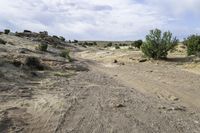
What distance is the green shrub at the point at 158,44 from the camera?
1462 inches

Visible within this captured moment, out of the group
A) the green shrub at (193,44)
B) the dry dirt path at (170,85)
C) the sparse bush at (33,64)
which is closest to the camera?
the dry dirt path at (170,85)

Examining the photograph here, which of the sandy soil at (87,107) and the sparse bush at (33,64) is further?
the sparse bush at (33,64)

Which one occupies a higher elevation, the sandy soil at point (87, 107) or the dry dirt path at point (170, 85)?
the sandy soil at point (87, 107)

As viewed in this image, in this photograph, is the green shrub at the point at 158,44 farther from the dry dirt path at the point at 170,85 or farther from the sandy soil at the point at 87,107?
the sandy soil at the point at 87,107

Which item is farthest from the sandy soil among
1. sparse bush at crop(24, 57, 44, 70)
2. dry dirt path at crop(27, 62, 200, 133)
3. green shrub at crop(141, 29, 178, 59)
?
green shrub at crop(141, 29, 178, 59)

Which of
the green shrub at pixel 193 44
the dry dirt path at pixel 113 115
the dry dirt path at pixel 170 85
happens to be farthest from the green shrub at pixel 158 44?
the dry dirt path at pixel 113 115

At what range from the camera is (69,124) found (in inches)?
428

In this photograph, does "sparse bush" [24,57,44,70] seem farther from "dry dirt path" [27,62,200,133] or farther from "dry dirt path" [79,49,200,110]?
"dry dirt path" [27,62,200,133]

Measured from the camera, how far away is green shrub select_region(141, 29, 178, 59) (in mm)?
37125

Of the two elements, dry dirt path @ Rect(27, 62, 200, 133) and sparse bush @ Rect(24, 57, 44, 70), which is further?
sparse bush @ Rect(24, 57, 44, 70)

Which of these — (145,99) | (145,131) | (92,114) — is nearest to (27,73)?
(145,99)

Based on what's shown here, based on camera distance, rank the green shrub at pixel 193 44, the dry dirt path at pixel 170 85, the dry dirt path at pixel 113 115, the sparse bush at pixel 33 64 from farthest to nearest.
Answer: the green shrub at pixel 193 44
the sparse bush at pixel 33 64
the dry dirt path at pixel 170 85
the dry dirt path at pixel 113 115

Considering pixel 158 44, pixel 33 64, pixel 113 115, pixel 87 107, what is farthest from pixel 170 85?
pixel 158 44

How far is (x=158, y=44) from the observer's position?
37.4m
